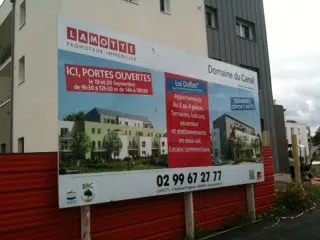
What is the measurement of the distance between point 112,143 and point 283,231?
4.68m

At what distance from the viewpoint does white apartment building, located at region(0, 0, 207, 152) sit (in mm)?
13289

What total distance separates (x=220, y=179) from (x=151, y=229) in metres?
2.25

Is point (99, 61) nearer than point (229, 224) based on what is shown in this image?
Yes

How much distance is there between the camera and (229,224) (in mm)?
9227

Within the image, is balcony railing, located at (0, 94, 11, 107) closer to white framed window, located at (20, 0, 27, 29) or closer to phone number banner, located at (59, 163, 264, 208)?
white framed window, located at (20, 0, 27, 29)

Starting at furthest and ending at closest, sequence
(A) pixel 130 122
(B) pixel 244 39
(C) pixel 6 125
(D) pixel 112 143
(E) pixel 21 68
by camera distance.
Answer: (B) pixel 244 39 → (C) pixel 6 125 → (E) pixel 21 68 → (A) pixel 130 122 → (D) pixel 112 143

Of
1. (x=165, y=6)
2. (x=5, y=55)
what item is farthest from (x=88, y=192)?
(x=5, y=55)

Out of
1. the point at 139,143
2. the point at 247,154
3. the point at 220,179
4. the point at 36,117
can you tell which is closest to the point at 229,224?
the point at 220,179

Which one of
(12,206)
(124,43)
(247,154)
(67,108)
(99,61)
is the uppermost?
(124,43)

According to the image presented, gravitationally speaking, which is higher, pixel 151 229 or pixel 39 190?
pixel 39 190

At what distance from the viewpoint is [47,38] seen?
13.7 meters

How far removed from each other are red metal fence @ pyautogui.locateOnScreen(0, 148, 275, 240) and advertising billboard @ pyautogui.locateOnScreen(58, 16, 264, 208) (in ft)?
0.88

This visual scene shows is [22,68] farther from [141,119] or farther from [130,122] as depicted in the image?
[130,122]

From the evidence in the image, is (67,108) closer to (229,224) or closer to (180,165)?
(180,165)
